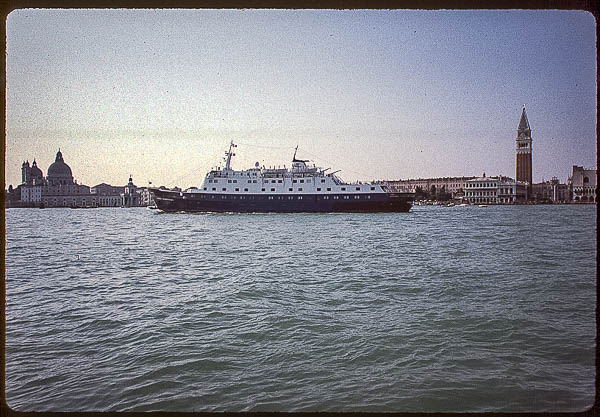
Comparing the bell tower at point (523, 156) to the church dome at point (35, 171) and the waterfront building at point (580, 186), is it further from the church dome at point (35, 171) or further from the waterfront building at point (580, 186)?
the church dome at point (35, 171)

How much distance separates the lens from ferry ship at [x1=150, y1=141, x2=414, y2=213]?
120 feet

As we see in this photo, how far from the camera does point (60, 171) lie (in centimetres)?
7856

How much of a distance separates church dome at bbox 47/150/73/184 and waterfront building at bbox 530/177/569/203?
84529mm

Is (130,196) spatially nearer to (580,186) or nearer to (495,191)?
(495,191)

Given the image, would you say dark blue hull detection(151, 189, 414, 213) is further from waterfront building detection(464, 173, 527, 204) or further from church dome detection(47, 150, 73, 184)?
church dome detection(47, 150, 73, 184)

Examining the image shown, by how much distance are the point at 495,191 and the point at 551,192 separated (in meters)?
12.2


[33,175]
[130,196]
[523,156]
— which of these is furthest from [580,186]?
[33,175]

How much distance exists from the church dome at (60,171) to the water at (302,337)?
76.9 metres

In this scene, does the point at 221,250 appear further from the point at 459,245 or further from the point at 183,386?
the point at 183,386

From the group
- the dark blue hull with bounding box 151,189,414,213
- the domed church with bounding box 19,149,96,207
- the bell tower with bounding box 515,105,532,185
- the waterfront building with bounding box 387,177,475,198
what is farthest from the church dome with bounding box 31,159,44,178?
the bell tower with bounding box 515,105,532,185

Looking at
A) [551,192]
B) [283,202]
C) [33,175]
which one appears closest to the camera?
[283,202]

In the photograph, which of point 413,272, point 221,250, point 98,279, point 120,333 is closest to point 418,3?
point 120,333

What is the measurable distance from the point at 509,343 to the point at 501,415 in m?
3.89

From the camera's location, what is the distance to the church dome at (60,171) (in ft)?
256
